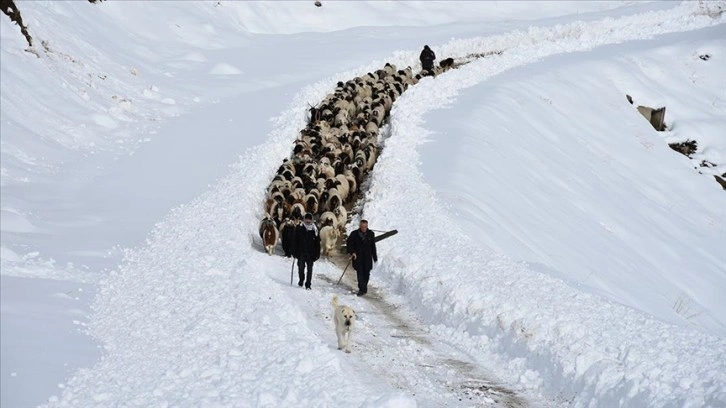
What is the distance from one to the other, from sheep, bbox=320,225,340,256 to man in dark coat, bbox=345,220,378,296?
2693 mm

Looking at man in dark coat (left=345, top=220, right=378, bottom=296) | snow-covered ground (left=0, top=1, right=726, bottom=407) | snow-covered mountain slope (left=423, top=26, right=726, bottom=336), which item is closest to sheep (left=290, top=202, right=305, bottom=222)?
snow-covered ground (left=0, top=1, right=726, bottom=407)

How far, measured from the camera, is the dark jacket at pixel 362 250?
14.9 meters

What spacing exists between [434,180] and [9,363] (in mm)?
13041

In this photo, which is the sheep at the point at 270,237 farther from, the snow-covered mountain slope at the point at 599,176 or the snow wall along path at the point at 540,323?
the snow-covered mountain slope at the point at 599,176

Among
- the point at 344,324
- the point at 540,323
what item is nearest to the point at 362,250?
the point at 344,324

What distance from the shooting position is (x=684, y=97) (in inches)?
1427

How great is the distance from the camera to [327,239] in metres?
17.8

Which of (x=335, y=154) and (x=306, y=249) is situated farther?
(x=335, y=154)

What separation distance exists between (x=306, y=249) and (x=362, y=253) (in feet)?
3.17

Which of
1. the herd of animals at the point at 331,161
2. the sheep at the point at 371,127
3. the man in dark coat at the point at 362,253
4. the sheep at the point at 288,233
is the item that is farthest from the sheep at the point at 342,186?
the man in dark coat at the point at 362,253

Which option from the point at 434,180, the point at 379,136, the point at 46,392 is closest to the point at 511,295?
the point at 46,392

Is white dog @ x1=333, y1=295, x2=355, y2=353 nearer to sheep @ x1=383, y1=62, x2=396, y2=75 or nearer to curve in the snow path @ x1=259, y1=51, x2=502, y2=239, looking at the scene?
curve in the snow path @ x1=259, y1=51, x2=502, y2=239

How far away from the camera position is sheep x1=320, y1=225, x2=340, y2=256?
17750 millimetres

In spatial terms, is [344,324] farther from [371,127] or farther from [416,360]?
[371,127]
